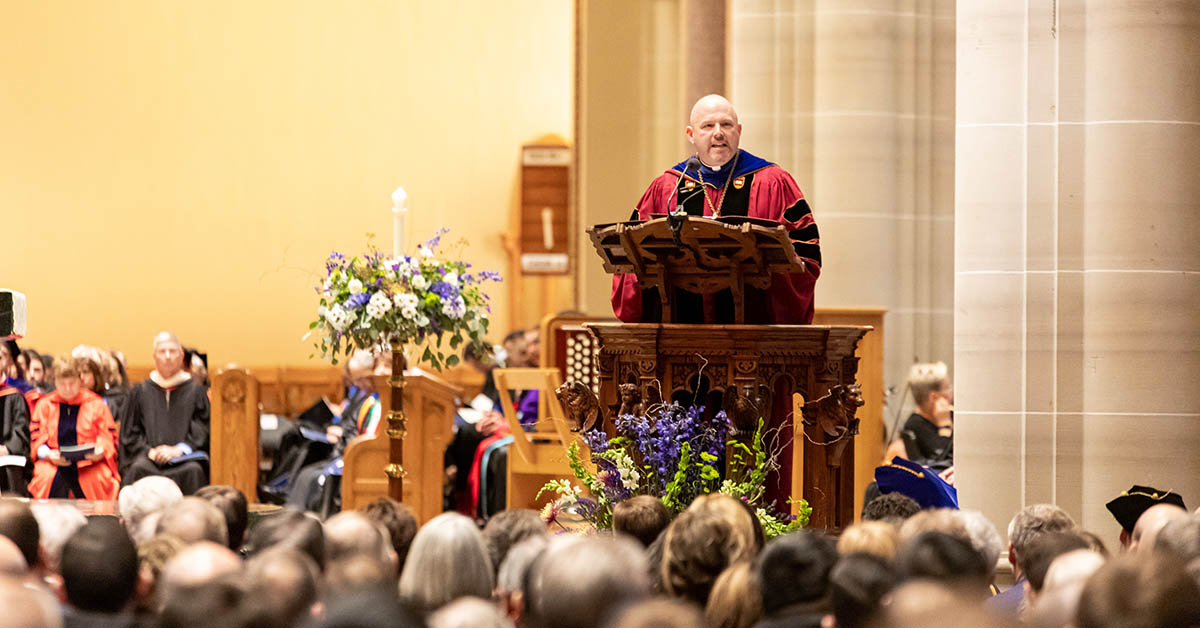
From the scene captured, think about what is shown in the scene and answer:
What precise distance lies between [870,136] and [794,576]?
6.90 metres

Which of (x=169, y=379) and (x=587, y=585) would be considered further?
(x=169, y=379)

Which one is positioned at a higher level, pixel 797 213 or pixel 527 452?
pixel 797 213

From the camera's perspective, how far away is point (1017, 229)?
6707mm

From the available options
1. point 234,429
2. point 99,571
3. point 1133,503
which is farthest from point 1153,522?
point 234,429

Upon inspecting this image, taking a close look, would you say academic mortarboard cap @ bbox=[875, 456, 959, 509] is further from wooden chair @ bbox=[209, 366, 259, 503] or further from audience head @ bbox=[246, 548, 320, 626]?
wooden chair @ bbox=[209, 366, 259, 503]

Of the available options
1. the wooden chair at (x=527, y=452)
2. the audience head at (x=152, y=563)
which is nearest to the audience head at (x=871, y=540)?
the audience head at (x=152, y=563)

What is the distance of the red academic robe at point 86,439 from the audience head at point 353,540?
22.5 feet

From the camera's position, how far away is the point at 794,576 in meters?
3.55

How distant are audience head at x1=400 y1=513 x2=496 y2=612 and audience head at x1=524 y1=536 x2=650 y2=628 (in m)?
0.38

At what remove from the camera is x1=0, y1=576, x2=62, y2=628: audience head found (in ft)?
9.92

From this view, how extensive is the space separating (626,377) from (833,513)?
0.93m

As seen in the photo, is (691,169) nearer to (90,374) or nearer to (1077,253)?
(1077,253)

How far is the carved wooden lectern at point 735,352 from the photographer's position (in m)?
5.64

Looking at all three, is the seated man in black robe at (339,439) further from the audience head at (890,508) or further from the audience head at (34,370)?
the audience head at (890,508)
